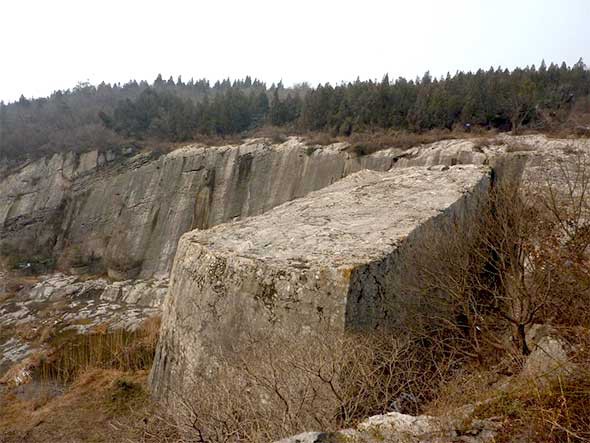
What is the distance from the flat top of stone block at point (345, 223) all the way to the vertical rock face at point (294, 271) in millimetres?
22

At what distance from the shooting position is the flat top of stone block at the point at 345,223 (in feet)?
19.7

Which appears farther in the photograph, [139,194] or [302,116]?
[302,116]

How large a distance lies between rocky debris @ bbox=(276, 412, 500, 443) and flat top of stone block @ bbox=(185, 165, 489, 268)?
2543 mm

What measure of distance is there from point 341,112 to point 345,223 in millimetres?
25261

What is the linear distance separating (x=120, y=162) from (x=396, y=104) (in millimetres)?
22641

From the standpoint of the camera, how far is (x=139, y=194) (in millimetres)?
27938

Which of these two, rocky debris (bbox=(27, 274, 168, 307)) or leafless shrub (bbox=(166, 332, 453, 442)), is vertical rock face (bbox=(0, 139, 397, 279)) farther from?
leafless shrub (bbox=(166, 332, 453, 442))

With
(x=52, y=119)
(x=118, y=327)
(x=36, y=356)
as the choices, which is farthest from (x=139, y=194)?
(x=52, y=119)

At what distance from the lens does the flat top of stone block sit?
19.7ft

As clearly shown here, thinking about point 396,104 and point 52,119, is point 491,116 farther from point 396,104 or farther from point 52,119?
point 52,119

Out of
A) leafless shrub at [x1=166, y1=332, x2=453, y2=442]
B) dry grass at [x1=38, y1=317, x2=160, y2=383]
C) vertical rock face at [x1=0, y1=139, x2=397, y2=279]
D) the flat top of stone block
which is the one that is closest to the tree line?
vertical rock face at [x1=0, y1=139, x2=397, y2=279]

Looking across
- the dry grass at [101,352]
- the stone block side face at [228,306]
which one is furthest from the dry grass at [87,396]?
the stone block side face at [228,306]

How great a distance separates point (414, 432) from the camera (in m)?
2.86

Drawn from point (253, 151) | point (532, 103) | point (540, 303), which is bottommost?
point (540, 303)
